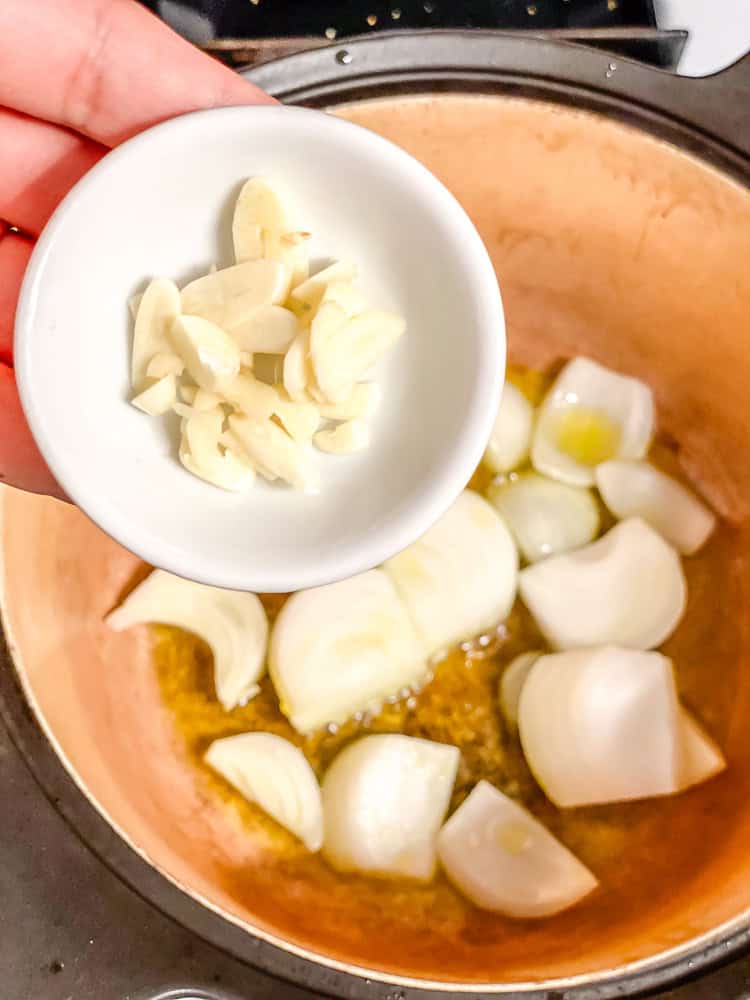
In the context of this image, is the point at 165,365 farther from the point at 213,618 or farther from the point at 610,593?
the point at 610,593

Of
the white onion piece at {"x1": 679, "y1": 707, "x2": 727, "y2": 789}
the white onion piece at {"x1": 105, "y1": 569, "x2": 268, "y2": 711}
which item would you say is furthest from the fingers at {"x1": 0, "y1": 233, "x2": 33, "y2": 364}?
the white onion piece at {"x1": 679, "y1": 707, "x2": 727, "y2": 789}

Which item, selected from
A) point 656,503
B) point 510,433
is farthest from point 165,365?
point 656,503

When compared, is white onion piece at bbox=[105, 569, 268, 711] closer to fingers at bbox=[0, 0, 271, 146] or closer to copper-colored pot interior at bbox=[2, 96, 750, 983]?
copper-colored pot interior at bbox=[2, 96, 750, 983]

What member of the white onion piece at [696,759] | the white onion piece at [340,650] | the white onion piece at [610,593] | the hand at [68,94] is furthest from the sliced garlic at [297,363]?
the white onion piece at [696,759]

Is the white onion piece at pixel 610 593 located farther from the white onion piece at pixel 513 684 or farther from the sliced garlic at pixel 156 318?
the sliced garlic at pixel 156 318

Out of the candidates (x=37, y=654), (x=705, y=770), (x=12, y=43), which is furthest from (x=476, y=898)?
(x=12, y=43)

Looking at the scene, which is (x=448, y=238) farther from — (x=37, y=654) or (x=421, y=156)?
(x=37, y=654)

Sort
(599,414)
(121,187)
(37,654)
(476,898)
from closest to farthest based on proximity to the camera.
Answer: (121,187) → (37,654) → (476,898) → (599,414)
